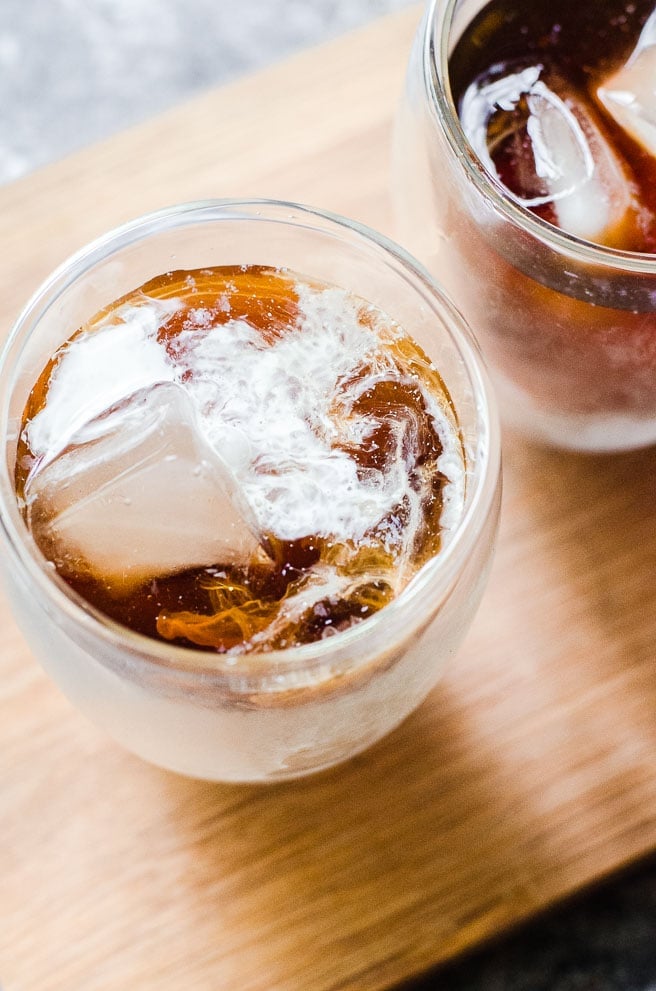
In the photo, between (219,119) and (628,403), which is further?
(219,119)

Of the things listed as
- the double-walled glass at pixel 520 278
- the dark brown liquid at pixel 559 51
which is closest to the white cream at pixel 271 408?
the double-walled glass at pixel 520 278

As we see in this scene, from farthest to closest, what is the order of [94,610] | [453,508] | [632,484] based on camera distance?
[632,484] → [453,508] → [94,610]

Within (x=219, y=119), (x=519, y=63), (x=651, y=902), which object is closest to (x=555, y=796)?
(x=651, y=902)

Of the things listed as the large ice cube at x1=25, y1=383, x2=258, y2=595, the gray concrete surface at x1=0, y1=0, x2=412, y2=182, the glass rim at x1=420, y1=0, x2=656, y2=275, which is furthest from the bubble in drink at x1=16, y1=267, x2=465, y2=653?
the gray concrete surface at x1=0, y1=0, x2=412, y2=182

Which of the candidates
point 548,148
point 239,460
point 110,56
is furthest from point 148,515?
point 110,56

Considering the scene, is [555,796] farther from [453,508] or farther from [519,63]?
[519,63]

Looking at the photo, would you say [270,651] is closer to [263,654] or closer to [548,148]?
[263,654]

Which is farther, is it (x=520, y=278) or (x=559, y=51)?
(x=559, y=51)
